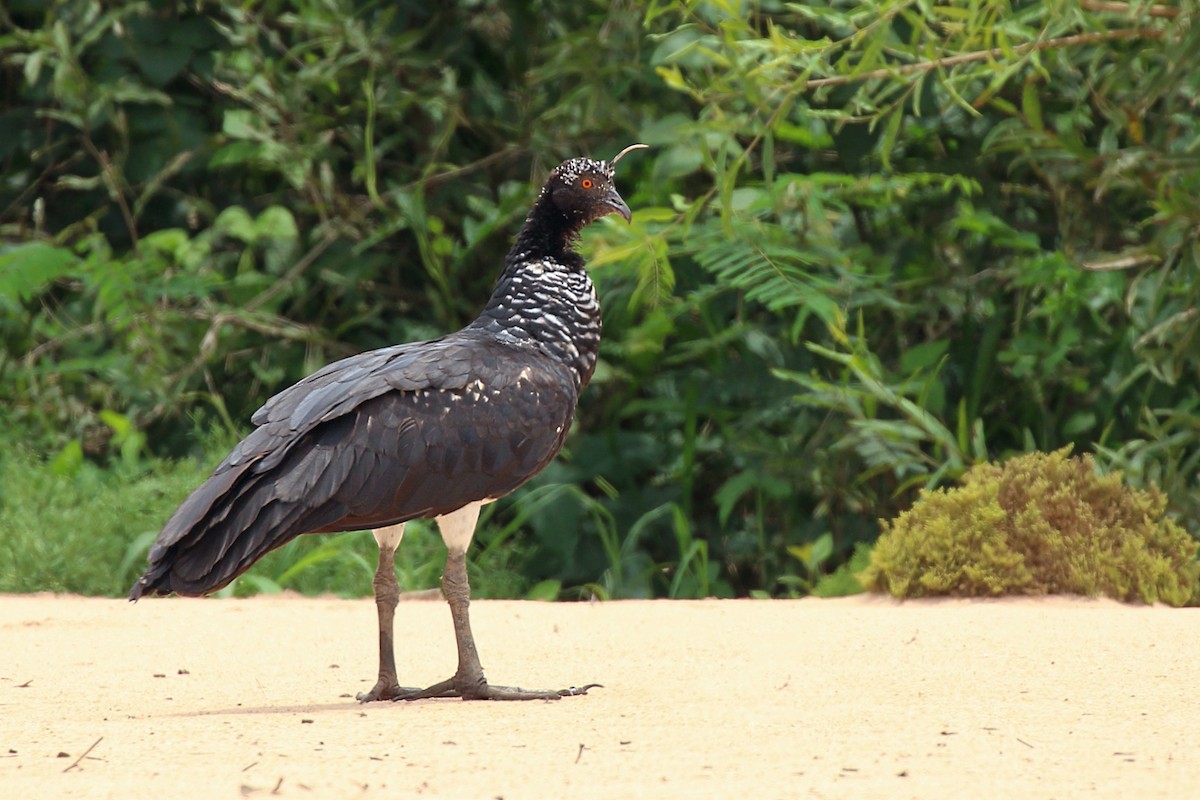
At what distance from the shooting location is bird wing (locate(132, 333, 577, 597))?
14.6 feet

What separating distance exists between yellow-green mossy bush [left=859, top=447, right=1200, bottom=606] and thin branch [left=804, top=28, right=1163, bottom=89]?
1.78 metres

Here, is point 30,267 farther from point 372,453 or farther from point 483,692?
point 483,692

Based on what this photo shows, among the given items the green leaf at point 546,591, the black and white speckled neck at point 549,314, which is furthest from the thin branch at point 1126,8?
the green leaf at point 546,591

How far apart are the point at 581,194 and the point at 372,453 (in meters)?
1.31

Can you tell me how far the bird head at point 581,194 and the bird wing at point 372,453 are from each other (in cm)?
64

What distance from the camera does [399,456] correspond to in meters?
4.64

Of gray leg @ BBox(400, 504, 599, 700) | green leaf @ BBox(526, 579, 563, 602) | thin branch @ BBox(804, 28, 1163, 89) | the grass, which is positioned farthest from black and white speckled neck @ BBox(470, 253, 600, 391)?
green leaf @ BBox(526, 579, 563, 602)

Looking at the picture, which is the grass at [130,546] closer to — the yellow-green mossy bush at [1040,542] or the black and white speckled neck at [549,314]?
the yellow-green mossy bush at [1040,542]

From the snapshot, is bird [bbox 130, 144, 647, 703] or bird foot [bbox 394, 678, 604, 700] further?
bird foot [bbox 394, 678, 604, 700]

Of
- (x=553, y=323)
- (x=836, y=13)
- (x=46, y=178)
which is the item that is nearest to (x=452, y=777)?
(x=553, y=323)

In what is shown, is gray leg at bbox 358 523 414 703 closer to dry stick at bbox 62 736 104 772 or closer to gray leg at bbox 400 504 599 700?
→ gray leg at bbox 400 504 599 700

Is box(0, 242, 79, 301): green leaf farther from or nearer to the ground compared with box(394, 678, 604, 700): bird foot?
farther from the ground

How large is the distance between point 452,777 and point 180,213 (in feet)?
24.6

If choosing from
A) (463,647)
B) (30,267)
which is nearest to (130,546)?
(30,267)
